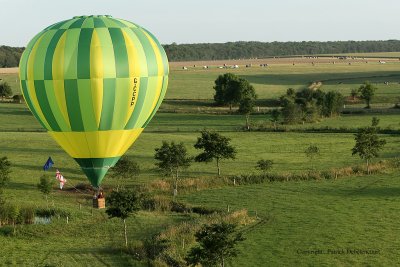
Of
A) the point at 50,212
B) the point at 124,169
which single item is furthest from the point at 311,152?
the point at 50,212

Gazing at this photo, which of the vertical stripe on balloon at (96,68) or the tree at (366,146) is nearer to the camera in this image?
the vertical stripe on balloon at (96,68)

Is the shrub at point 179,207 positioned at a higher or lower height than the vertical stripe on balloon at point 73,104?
lower

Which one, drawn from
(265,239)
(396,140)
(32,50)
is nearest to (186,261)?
(265,239)

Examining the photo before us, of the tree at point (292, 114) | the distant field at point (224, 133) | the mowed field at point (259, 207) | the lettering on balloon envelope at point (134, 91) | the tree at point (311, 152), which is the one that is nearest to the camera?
the mowed field at point (259, 207)

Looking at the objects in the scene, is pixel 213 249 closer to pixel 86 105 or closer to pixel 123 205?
pixel 123 205

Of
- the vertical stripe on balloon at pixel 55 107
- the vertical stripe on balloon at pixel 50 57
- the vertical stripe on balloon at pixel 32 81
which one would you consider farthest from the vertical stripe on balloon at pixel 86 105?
the vertical stripe on balloon at pixel 32 81

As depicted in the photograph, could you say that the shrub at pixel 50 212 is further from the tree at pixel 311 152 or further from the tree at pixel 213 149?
the tree at pixel 311 152

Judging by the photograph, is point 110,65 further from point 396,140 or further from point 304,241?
point 396,140

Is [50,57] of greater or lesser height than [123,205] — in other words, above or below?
above

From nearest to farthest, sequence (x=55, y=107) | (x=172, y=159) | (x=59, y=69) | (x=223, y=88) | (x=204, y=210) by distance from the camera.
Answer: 1. (x=59, y=69)
2. (x=55, y=107)
3. (x=204, y=210)
4. (x=172, y=159)
5. (x=223, y=88)
